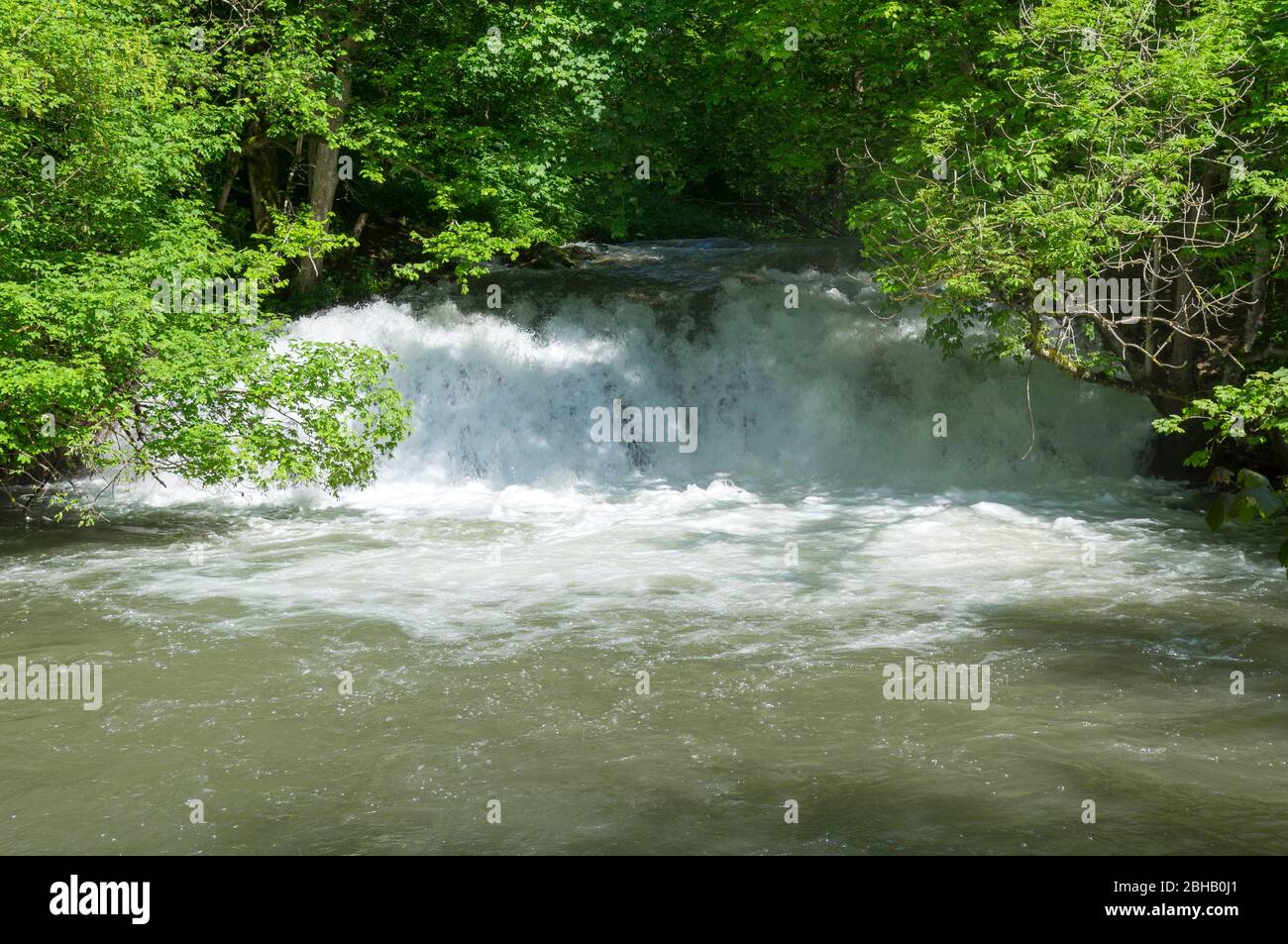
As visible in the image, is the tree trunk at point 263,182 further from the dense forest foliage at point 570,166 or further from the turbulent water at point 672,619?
the turbulent water at point 672,619

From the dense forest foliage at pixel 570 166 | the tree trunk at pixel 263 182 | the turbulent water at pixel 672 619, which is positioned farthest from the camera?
the tree trunk at pixel 263 182

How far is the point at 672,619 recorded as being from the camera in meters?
9.78

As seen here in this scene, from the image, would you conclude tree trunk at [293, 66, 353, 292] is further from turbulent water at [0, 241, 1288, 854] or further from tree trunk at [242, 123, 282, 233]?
turbulent water at [0, 241, 1288, 854]

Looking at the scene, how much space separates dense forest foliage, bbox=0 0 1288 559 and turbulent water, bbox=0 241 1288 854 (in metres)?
1.29

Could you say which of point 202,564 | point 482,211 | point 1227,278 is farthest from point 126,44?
point 1227,278

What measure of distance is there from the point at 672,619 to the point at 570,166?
11.0 metres

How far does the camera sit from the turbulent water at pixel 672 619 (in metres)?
6.29

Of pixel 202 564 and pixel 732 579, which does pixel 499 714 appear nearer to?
pixel 732 579

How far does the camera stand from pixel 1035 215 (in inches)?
429

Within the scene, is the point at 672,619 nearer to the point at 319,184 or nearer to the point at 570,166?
the point at 570,166

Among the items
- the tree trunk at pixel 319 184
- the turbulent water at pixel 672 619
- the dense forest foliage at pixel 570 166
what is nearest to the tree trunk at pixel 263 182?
the dense forest foliage at pixel 570 166

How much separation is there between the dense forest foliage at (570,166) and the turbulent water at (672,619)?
1.29m

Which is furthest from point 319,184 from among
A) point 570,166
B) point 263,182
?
point 570,166

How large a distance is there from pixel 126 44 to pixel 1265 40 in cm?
1129
